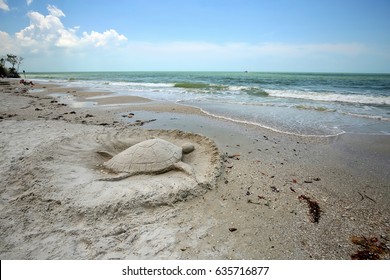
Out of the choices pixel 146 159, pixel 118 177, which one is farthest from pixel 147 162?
pixel 118 177

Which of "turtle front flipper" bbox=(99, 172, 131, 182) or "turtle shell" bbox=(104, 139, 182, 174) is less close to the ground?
"turtle shell" bbox=(104, 139, 182, 174)

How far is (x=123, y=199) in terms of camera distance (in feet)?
11.2

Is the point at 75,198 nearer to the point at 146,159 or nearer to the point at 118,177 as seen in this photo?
the point at 118,177

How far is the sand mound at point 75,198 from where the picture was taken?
2.71 meters

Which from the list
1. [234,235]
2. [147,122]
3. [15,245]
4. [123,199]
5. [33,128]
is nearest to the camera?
[15,245]

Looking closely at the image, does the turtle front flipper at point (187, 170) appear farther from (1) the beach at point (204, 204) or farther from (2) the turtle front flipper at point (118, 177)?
(2) the turtle front flipper at point (118, 177)

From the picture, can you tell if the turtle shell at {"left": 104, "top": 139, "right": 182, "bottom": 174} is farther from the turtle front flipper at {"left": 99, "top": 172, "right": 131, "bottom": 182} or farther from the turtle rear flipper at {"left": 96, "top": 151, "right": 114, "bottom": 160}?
the turtle rear flipper at {"left": 96, "top": 151, "right": 114, "bottom": 160}

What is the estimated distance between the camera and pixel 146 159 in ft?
14.7

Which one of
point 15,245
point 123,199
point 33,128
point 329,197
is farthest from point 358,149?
point 33,128

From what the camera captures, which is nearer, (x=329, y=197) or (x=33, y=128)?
(x=329, y=197)

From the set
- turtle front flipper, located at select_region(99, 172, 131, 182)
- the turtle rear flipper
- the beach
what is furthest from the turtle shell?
the turtle rear flipper

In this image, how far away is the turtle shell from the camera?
4.40 metres
